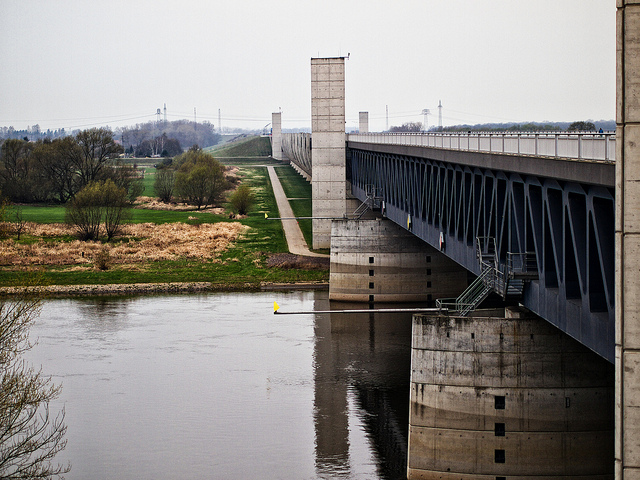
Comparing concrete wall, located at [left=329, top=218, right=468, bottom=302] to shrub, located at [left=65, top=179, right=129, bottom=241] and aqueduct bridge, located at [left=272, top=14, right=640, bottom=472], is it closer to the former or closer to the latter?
aqueduct bridge, located at [left=272, top=14, right=640, bottom=472]

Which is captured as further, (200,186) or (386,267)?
(200,186)

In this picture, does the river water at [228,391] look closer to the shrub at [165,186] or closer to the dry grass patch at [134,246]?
the dry grass patch at [134,246]

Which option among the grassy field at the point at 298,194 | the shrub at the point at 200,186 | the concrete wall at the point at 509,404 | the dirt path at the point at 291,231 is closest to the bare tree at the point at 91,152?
the shrub at the point at 200,186

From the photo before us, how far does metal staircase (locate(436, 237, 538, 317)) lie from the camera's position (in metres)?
26.3

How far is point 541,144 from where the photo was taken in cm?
2412

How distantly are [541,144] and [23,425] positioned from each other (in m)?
19.4

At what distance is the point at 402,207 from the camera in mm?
51562

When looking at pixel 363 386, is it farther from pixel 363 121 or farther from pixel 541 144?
pixel 363 121

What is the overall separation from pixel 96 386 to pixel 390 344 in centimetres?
1477

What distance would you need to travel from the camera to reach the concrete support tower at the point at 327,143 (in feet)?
246

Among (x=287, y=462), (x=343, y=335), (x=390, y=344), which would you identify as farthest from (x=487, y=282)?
(x=343, y=335)

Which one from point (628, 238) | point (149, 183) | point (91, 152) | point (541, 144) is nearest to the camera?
point (628, 238)

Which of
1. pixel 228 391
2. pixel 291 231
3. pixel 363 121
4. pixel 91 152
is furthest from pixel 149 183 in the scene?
pixel 228 391

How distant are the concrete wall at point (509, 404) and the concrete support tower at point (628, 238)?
368 inches
